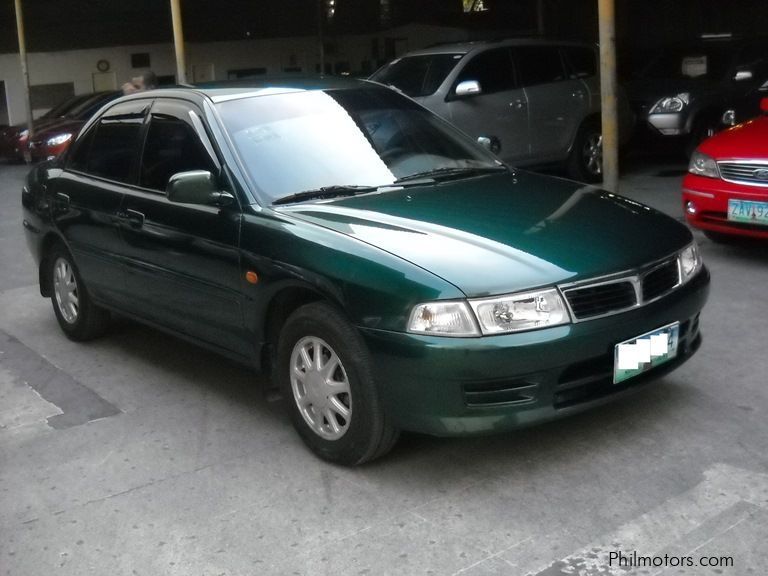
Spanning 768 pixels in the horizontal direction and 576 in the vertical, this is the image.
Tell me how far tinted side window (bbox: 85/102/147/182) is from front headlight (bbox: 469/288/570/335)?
2.59m

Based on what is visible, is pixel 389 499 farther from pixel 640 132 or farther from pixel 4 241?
pixel 640 132

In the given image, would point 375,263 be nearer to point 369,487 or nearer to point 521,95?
point 369,487

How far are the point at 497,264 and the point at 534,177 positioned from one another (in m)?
1.43

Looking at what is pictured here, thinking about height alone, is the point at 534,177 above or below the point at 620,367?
above

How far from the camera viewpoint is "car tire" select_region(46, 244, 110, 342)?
20.9 ft

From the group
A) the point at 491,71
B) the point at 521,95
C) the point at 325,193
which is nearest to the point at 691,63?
the point at 521,95

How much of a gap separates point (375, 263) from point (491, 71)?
25.5ft

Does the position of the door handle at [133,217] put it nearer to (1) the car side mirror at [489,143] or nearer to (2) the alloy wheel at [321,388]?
(2) the alloy wheel at [321,388]

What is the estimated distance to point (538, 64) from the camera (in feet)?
38.8

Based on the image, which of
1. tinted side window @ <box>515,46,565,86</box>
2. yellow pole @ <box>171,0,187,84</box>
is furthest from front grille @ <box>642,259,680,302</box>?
yellow pole @ <box>171,0,187,84</box>

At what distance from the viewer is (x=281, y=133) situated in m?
5.05

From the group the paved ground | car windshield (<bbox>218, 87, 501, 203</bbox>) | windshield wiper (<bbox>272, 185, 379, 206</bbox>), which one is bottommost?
the paved ground

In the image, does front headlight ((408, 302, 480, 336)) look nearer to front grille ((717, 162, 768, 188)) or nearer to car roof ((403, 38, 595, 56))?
A: front grille ((717, 162, 768, 188))

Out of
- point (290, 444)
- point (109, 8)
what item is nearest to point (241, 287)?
point (290, 444)
